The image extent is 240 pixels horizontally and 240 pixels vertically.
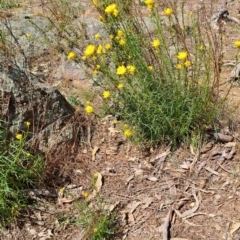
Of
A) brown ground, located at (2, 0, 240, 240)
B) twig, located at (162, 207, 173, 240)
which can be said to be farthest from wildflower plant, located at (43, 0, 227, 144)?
twig, located at (162, 207, 173, 240)

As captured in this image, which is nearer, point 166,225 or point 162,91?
point 166,225

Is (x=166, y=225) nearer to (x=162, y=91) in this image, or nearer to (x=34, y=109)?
(x=162, y=91)

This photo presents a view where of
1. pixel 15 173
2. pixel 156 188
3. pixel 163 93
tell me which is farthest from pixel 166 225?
pixel 15 173

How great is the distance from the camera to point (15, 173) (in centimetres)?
327

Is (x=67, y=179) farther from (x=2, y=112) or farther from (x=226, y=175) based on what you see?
(x=226, y=175)

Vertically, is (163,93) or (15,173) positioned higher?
(163,93)

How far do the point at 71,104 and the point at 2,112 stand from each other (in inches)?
38.6

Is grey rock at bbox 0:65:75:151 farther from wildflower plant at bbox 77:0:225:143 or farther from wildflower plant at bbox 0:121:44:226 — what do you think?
wildflower plant at bbox 77:0:225:143

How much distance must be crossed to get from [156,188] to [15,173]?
1.05 metres

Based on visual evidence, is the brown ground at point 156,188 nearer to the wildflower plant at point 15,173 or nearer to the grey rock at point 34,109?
the wildflower plant at point 15,173

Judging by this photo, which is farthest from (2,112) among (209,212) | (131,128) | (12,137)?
(209,212)

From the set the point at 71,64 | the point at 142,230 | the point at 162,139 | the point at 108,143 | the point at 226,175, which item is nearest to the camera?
the point at 142,230

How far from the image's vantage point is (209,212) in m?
3.17

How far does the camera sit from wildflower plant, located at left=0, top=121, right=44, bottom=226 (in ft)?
10.3
